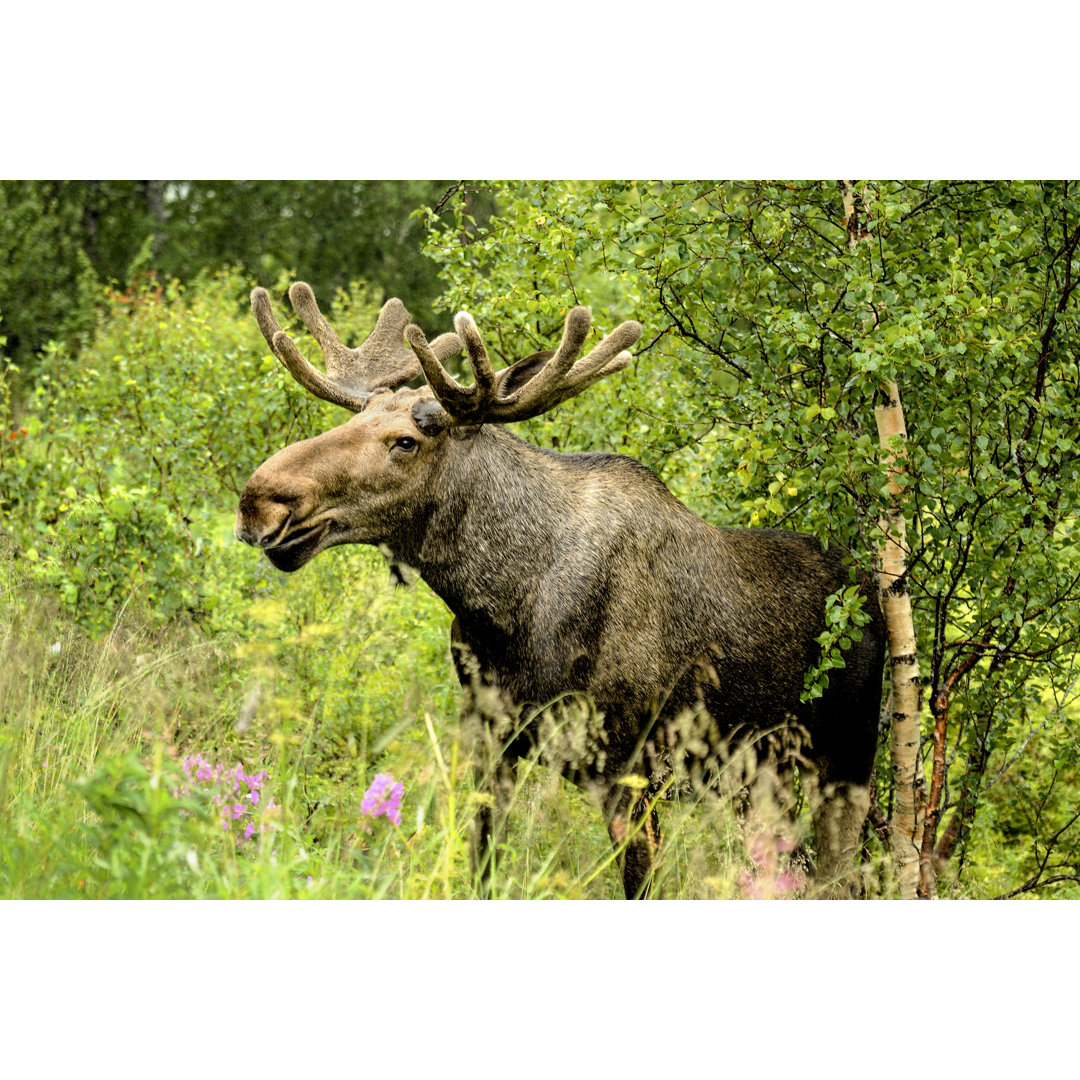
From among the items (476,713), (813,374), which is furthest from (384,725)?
(813,374)

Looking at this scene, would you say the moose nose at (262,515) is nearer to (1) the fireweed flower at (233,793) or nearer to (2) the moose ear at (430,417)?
(2) the moose ear at (430,417)

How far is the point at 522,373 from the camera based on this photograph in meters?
4.16

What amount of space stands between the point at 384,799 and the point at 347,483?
1036 mm

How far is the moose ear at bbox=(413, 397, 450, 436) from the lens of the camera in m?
3.93

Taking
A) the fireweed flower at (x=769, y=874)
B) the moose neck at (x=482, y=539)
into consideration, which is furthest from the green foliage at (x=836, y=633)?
the moose neck at (x=482, y=539)

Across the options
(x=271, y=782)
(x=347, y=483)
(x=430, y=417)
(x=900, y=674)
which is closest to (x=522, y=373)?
(x=430, y=417)

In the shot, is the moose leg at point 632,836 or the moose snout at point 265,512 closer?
the moose snout at point 265,512

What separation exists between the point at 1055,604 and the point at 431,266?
11.7 metres

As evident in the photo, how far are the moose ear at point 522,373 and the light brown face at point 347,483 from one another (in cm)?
27

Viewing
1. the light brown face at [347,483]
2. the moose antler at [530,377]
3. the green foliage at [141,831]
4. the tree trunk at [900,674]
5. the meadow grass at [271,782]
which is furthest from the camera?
the tree trunk at [900,674]

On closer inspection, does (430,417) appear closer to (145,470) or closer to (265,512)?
(265,512)

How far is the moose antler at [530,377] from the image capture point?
3.79 m

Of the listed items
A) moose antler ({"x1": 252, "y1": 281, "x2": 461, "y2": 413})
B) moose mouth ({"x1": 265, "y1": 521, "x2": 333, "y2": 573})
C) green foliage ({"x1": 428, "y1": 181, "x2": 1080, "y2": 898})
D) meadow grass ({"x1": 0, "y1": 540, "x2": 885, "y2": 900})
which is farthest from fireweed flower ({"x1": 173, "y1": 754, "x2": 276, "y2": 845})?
green foliage ({"x1": 428, "y1": 181, "x2": 1080, "y2": 898})

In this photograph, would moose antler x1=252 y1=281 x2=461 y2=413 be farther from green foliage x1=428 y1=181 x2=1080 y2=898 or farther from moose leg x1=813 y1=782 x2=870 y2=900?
moose leg x1=813 y1=782 x2=870 y2=900
